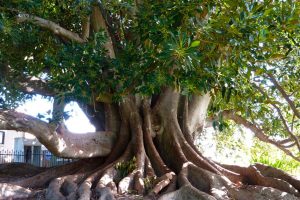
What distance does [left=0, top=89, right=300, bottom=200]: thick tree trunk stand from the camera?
22.0 feet

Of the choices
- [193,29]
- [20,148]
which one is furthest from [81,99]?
[20,148]

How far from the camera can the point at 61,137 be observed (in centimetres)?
739

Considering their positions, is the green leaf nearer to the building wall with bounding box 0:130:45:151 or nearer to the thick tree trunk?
the thick tree trunk

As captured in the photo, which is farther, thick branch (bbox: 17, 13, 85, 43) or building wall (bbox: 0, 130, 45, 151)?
building wall (bbox: 0, 130, 45, 151)

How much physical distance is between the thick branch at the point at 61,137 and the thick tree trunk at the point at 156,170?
0.04 meters

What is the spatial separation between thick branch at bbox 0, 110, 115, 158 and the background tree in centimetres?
Result: 2

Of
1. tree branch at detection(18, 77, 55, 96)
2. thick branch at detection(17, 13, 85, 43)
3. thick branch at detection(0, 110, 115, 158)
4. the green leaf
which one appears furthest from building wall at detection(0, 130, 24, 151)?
the green leaf

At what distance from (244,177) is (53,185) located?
3.77 meters

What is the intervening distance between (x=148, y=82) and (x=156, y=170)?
291 cm

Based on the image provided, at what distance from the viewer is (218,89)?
18.1 ft

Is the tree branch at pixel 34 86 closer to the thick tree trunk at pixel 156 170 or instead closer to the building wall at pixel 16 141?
the thick tree trunk at pixel 156 170

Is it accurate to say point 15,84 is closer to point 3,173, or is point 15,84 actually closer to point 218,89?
point 3,173

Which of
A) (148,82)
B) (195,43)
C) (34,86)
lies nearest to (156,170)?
(148,82)

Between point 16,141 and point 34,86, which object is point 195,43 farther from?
point 16,141
